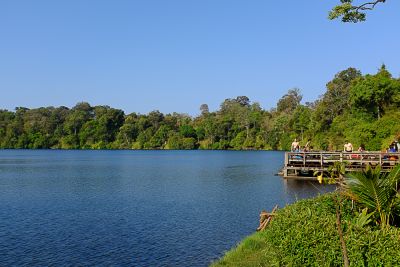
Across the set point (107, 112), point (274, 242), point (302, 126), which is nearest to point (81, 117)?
point (107, 112)

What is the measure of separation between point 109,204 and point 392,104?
4696 cm

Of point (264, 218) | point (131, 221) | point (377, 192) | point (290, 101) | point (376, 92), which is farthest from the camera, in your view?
point (290, 101)

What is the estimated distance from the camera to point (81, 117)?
19312 centimetres

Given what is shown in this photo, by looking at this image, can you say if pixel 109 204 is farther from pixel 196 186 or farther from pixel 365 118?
pixel 365 118

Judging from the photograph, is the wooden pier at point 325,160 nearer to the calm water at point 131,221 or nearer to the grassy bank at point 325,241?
the calm water at point 131,221

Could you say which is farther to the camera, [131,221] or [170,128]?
[170,128]

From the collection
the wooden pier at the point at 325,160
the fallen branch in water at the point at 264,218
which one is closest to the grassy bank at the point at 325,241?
the fallen branch in water at the point at 264,218

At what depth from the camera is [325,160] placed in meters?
39.3

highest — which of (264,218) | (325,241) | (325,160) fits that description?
(325,160)

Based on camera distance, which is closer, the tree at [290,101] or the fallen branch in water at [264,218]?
the fallen branch in water at [264,218]

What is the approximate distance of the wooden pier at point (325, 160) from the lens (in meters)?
36.4

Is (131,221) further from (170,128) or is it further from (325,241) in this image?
(170,128)

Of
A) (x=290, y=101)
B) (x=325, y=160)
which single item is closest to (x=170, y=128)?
(x=290, y=101)

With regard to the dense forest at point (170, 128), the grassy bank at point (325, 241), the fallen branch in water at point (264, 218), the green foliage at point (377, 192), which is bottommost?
the fallen branch in water at point (264, 218)
